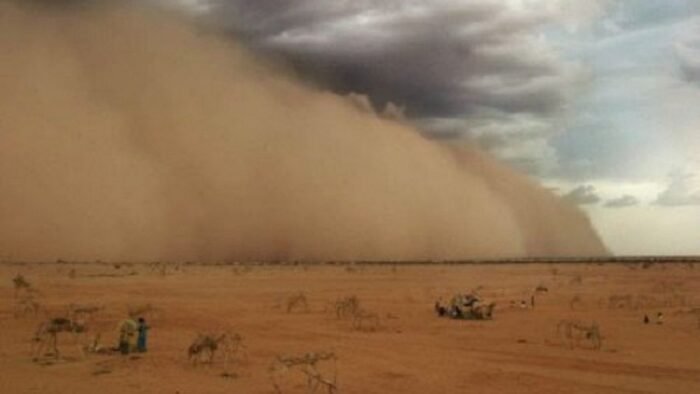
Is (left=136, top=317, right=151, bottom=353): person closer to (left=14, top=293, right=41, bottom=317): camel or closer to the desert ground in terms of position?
the desert ground

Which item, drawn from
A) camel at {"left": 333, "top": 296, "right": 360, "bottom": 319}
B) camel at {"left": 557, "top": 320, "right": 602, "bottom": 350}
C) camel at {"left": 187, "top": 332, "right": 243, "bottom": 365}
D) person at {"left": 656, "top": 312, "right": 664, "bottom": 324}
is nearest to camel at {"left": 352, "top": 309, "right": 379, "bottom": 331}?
camel at {"left": 333, "top": 296, "right": 360, "bottom": 319}

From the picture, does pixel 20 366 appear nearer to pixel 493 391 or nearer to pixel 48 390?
pixel 48 390

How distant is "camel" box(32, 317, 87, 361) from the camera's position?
12922mm

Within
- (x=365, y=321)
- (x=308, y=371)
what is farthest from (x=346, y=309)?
(x=308, y=371)

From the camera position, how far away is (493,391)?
9.82 metres

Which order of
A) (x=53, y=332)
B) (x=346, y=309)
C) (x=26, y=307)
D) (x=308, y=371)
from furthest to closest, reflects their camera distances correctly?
(x=26, y=307)
(x=346, y=309)
(x=53, y=332)
(x=308, y=371)

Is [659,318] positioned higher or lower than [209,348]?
higher

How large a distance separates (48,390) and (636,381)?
25.0 feet

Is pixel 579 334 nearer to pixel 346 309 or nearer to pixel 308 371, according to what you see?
pixel 346 309

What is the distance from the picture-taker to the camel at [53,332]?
12922 mm

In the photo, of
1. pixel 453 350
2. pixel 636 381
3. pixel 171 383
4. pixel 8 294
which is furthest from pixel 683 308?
pixel 8 294

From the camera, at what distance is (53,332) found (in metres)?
13.0

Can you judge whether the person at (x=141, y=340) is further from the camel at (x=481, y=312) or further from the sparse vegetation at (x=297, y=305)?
the camel at (x=481, y=312)

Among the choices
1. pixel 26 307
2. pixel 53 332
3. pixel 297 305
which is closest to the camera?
pixel 53 332
